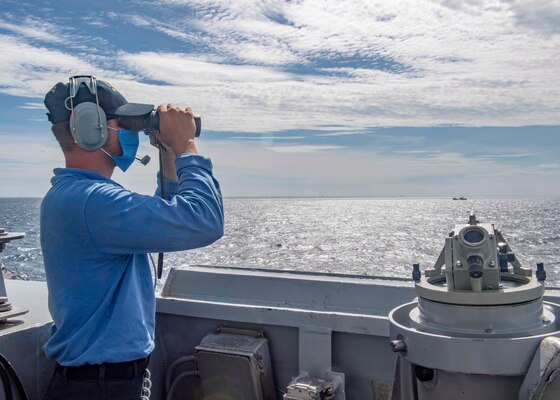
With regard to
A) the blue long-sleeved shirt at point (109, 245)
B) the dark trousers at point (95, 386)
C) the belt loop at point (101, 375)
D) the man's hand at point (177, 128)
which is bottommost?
the dark trousers at point (95, 386)

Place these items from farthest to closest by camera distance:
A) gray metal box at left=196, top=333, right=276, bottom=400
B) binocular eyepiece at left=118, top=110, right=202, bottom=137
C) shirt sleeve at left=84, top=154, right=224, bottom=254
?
gray metal box at left=196, top=333, right=276, bottom=400 < binocular eyepiece at left=118, top=110, right=202, bottom=137 < shirt sleeve at left=84, top=154, right=224, bottom=254

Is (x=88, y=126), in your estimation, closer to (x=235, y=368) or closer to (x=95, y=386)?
(x=95, y=386)

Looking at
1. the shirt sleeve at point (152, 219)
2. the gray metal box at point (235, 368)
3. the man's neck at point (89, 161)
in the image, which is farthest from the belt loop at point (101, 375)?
the gray metal box at point (235, 368)

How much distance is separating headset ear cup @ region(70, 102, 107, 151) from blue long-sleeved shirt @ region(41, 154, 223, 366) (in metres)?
0.11

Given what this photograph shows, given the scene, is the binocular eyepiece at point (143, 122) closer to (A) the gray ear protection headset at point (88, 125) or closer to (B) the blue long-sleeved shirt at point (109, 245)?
(A) the gray ear protection headset at point (88, 125)

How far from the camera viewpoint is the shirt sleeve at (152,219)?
1.84m

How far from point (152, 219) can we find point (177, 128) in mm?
409

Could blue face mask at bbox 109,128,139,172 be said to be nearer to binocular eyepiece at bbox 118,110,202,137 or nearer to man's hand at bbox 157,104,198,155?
binocular eyepiece at bbox 118,110,202,137

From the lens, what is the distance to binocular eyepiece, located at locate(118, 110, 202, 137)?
2.14 meters

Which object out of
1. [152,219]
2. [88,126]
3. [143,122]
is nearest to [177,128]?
[143,122]

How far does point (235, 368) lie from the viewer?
3.13 m

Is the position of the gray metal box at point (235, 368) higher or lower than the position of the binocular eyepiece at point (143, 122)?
lower

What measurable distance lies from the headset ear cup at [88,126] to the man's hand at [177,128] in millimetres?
205

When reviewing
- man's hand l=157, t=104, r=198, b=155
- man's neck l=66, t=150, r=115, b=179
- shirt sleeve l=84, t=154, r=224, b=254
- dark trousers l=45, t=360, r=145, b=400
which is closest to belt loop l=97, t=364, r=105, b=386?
dark trousers l=45, t=360, r=145, b=400
